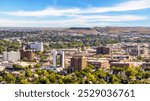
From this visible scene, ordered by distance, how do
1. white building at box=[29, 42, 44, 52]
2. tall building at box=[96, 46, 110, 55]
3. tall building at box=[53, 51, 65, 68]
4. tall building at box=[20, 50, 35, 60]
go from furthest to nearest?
white building at box=[29, 42, 44, 52], tall building at box=[96, 46, 110, 55], tall building at box=[20, 50, 35, 60], tall building at box=[53, 51, 65, 68]

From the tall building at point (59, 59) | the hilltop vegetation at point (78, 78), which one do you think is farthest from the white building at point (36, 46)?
the hilltop vegetation at point (78, 78)

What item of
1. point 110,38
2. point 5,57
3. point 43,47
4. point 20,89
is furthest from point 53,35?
point 20,89

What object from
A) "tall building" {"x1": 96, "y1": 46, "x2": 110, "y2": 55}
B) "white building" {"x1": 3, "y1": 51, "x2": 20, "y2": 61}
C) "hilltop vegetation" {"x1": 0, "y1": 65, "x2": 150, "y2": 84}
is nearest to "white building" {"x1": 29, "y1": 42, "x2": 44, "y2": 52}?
"white building" {"x1": 3, "y1": 51, "x2": 20, "y2": 61}

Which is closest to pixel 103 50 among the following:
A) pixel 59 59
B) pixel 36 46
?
pixel 36 46

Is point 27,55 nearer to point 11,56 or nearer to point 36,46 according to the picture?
point 11,56

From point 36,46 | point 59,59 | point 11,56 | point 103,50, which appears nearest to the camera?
point 59,59

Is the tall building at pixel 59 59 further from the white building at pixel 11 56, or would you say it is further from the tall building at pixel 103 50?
the tall building at pixel 103 50

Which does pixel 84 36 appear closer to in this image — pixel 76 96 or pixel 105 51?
pixel 105 51

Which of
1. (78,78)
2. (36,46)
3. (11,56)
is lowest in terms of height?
(11,56)

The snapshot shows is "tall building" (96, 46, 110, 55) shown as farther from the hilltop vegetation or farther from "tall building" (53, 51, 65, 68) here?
the hilltop vegetation

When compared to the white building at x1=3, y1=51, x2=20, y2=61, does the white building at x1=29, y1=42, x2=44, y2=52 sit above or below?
above

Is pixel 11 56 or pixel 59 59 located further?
pixel 11 56

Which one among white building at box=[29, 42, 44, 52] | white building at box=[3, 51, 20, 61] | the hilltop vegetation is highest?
the hilltop vegetation
